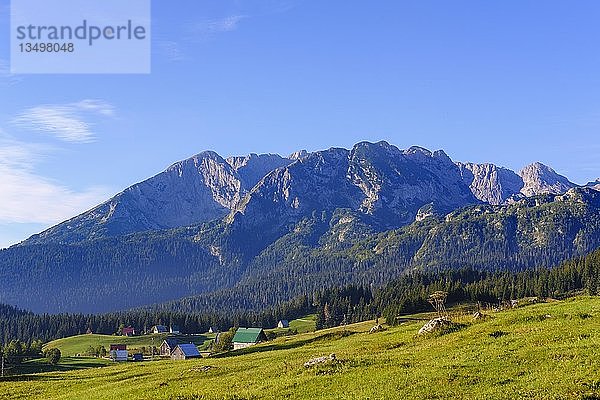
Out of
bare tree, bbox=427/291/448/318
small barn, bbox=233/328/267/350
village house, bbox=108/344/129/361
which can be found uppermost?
bare tree, bbox=427/291/448/318

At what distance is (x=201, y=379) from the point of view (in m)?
52.4

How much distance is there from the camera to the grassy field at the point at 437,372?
3359cm

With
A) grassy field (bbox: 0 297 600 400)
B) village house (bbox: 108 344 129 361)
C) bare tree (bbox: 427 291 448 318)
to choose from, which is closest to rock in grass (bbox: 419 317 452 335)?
grassy field (bbox: 0 297 600 400)

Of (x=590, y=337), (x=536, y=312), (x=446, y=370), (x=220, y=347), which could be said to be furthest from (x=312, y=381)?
(x=220, y=347)

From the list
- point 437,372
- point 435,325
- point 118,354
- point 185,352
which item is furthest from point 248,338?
point 437,372

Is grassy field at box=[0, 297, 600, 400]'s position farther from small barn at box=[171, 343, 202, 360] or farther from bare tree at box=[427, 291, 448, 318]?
small barn at box=[171, 343, 202, 360]

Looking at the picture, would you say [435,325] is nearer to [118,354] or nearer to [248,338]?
[248,338]

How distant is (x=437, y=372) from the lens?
3856cm

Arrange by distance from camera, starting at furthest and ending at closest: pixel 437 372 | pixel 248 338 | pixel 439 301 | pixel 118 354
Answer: pixel 118 354 → pixel 248 338 → pixel 439 301 → pixel 437 372

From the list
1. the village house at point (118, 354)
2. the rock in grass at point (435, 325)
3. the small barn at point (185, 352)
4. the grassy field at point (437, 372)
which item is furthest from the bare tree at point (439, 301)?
the village house at point (118, 354)

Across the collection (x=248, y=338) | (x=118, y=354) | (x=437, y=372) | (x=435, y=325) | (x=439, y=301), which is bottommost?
(x=118, y=354)

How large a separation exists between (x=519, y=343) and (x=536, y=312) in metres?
16.8

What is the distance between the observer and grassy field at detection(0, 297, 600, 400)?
33594mm

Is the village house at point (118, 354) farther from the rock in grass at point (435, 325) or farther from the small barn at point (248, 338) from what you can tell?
the rock in grass at point (435, 325)
